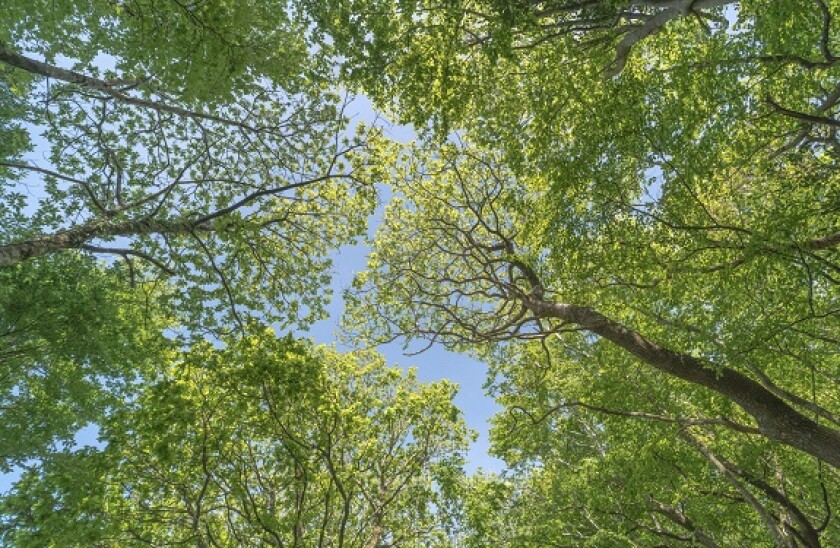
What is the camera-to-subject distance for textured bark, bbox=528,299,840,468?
5.95m

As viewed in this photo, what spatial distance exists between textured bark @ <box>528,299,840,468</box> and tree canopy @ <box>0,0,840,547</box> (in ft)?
0.14

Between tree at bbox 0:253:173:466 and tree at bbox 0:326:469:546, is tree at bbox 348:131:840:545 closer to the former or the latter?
tree at bbox 0:326:469:546

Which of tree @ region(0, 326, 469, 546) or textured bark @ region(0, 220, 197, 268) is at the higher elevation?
textured bark @ region(0, 220, 197, 268)

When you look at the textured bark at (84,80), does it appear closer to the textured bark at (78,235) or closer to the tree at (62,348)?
the textured bark at (78,235)

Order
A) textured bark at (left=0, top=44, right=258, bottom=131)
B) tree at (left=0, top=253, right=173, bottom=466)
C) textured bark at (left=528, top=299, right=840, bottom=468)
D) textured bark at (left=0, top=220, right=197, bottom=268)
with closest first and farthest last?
1. textured bark at (left=528, top=299, right=840, bottom=468)
2. textured bark at (left=0, top=220, right=197, bottom=268)
3. textured bark at (left=0, top=44, right=258, bottom=131)
4. tree at (left=0, top=253, right=173, bottom=466)

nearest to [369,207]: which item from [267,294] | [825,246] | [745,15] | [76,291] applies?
[267,294]

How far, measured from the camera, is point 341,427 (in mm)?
9227

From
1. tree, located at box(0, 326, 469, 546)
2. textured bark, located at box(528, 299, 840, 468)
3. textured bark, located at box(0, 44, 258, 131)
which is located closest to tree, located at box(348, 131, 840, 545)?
textured bark, located at box(528, 299, 840, 468)

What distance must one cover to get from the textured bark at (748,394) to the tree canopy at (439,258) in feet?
0.14

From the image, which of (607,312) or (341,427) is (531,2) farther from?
(341,427)

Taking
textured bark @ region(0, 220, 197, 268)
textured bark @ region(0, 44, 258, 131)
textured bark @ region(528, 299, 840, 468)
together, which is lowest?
textured bark @ region(528, 299, 840, 468)

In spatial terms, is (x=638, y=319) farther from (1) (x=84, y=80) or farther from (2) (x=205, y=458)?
(1) (x=84, y=80)

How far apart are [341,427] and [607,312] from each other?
6.30 meters

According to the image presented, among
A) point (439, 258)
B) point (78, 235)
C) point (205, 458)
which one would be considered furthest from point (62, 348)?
point (439, 258)
